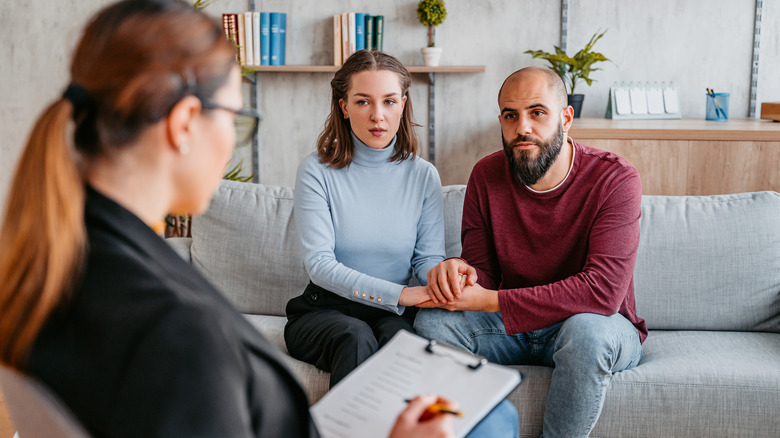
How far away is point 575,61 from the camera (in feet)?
11.4

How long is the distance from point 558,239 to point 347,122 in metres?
0.72

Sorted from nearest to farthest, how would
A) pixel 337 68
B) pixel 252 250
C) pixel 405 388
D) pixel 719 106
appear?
pixel 405 388
pixel 252 250
pixel 719 106
pixel 337 68

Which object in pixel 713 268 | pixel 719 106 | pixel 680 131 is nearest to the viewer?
pixel 713 268

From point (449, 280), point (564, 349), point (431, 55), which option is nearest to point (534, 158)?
point (449, 280)

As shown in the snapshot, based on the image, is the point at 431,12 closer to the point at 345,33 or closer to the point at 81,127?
the point at 345,33

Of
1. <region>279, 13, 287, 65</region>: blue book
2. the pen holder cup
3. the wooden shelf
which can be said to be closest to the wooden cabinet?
the pen holder cup

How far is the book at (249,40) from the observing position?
3.76 metres

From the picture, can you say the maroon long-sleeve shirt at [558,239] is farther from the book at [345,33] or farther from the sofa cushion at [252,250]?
the book at [345,33]

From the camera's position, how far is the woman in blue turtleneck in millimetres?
1863

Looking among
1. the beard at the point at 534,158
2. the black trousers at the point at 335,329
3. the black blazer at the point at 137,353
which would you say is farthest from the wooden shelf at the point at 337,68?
the black blazer at the point at 137,353

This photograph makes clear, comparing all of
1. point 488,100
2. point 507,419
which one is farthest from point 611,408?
point 488,100

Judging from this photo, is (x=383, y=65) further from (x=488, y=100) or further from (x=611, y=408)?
(x=488, y=100)

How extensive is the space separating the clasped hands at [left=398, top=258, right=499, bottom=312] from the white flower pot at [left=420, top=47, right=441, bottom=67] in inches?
84.8

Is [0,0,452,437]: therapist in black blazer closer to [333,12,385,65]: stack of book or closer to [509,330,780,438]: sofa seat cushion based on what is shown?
[509,330,780,438]: sofa seat cushion
